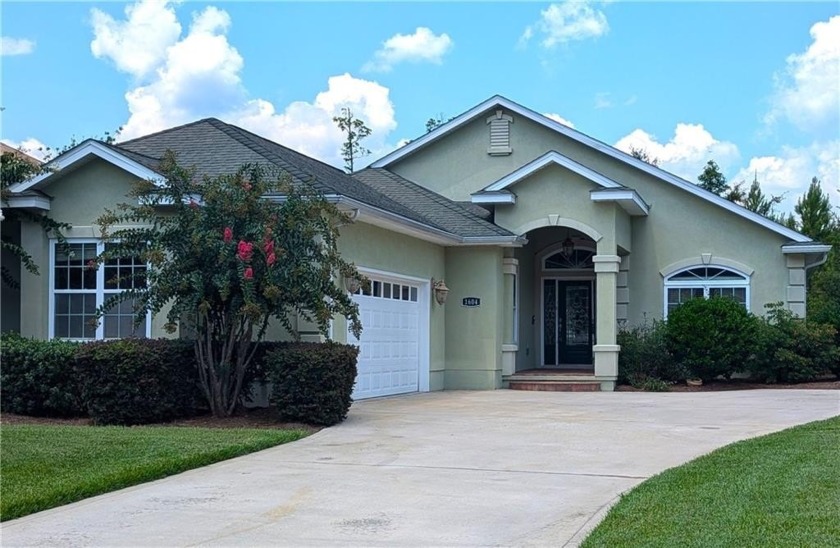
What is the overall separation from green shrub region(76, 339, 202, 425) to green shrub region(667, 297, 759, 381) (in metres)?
11.6

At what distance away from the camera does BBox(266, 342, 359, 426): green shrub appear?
13211mm

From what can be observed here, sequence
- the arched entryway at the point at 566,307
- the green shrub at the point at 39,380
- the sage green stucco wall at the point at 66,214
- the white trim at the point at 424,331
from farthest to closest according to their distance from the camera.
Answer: the arched entryway at the point at 566,307 < the white trim at the point at 424,331 < the sage green stucco wall at the point at 66,214 < the green shrub at the point at 39,380

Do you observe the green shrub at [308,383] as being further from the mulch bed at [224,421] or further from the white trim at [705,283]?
the white trim at [705,283]

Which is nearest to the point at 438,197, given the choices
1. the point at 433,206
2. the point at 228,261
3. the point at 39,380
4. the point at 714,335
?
the point at 433,206

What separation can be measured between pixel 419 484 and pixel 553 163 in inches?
511

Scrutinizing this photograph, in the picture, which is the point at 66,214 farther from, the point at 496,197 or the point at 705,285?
the point at 705,285

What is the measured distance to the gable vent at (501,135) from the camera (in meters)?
24.4

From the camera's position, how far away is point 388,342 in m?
18.6

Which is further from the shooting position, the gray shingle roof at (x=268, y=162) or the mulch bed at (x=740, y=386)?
the mulch bed at (x=740, y=386)

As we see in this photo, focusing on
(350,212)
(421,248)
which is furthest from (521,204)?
(350,212)

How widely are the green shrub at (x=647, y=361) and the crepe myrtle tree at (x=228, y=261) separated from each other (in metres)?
9.04

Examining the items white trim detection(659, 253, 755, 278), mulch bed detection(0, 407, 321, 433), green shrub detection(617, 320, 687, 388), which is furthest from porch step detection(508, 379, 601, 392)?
mulch bed detection(0, 407, 321, 433)

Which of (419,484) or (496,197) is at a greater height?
(496,197)

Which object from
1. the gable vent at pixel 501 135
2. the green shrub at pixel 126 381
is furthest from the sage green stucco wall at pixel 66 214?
the gable vent at pixel 501 135
